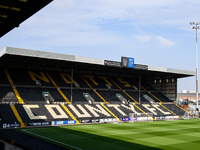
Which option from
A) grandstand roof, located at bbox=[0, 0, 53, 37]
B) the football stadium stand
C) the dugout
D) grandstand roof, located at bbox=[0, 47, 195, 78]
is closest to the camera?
grandstand roof, located at bbox=[0, 0, 53, 37]

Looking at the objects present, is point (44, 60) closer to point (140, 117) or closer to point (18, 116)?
point (18, 116)

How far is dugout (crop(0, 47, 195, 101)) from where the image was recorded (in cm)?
4181

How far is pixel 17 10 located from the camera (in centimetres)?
1245

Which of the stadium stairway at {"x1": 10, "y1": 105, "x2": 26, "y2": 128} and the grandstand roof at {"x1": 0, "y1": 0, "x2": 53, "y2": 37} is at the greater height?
the grandstand roof at {"x1": 0, "y1": 0, "x2": 53, "y2": 37}

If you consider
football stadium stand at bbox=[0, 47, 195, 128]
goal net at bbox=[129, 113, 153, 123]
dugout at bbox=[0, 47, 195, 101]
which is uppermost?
dugout at bbox=[0, 47, 195, 101]

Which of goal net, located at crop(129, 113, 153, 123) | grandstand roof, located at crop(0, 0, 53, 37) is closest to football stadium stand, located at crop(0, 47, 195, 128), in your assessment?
goal net, located at crop(129, 113, 153, 123)

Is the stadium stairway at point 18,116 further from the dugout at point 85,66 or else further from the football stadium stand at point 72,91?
the dugout at point 85,66

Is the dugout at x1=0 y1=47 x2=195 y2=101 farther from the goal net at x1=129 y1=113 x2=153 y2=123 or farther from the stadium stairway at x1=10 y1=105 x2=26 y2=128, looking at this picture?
the stadium stairway at x1=10 y1=105 x2=26 y2=128

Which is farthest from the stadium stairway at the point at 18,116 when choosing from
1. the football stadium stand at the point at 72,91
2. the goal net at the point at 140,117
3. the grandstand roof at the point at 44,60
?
the goal net at the point at 140,117

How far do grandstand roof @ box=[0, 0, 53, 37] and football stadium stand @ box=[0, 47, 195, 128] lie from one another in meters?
24.6

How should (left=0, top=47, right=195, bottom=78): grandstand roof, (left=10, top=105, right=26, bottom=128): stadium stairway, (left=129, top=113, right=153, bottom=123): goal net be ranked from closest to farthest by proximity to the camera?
(left=10, top=105, right=26, bottom=128): stadium stairway, (left=0, top=47, right=195, bottom=78): grandstand roof, (left=129, top=113, right=153, bottom=123): goal net

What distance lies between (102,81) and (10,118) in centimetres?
2879

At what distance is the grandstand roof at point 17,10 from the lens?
11.5 meters

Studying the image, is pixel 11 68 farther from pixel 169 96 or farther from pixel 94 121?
pixel 169 96
